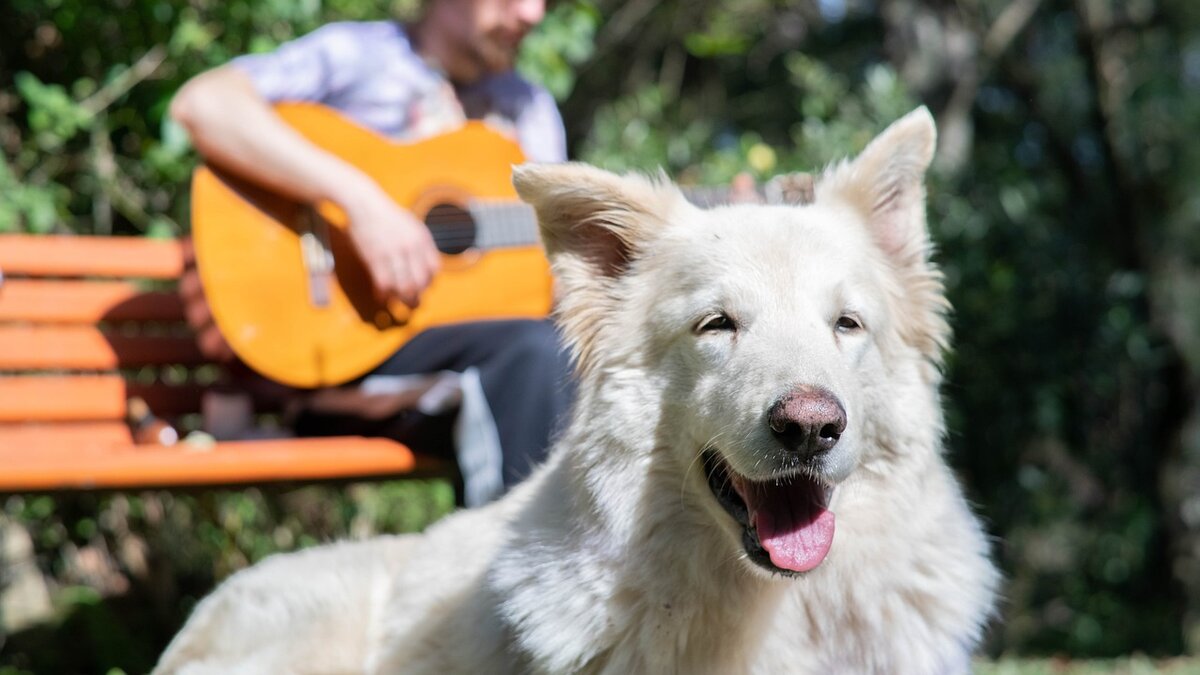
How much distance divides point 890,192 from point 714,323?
584 mm

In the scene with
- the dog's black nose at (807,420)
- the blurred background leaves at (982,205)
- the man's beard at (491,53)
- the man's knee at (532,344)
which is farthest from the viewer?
the blurred background leaves at (982,205)

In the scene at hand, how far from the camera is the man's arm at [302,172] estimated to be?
386cm

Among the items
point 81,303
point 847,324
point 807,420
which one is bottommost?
point 807,420

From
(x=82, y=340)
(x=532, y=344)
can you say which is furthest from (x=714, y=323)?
(x=82, y=340)

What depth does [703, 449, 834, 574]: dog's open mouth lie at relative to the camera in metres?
2.34

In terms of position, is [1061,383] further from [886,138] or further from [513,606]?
[513,606]

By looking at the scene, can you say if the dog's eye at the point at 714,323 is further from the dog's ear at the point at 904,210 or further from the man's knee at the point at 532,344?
the man's knee at the point at 532,344

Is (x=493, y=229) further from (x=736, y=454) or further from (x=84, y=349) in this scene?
(x=736, y=454)

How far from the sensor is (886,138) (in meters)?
2.69

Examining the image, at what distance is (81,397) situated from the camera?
4230 millimetres

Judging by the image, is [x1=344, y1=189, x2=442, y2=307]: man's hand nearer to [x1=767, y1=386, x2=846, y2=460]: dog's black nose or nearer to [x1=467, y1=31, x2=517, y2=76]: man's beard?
[x1=467, y1=31, x2=517, y2=76]: man's beard

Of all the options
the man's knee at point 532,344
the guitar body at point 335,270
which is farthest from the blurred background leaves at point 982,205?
the man's knee at point 532,344

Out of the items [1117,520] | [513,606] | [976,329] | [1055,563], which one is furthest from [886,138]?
[1055,563]

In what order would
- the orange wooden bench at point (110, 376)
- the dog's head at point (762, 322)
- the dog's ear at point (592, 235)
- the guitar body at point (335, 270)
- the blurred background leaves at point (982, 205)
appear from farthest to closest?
the blurred background leaves at point (982, 205) < the guitar body at point (335, 270) < the orange wooden bench at point (110, 376) < the dog's ear at point (592, 235) < the dog's head at point (762, 322)
